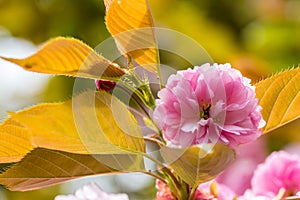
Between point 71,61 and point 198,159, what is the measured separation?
0.61ft

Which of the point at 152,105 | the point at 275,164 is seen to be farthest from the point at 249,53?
the point at 152,105

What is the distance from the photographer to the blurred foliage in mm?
2586

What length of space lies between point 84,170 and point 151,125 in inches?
4.0

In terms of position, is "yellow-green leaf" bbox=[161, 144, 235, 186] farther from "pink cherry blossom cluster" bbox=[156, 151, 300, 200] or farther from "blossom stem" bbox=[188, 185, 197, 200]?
"pink cherry blossom cluster" bbox=[156, 151, 300, 200]

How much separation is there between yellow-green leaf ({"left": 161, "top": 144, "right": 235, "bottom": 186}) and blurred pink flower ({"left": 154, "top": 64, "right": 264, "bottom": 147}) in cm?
3

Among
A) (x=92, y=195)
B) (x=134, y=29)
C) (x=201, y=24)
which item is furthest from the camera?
(x=201, y=24)

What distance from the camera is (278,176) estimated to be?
1247 millimetres

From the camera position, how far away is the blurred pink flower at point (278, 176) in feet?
3.97

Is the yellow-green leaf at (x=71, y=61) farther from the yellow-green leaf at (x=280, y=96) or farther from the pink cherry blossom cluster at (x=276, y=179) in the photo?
the pink cherry blossom cluster at (x=276, y=179)

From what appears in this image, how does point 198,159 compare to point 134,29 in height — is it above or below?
below

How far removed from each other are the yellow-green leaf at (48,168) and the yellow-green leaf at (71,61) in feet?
0.34

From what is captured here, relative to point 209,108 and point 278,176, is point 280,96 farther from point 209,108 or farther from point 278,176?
point 278,176

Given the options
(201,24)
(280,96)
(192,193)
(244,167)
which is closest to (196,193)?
(192,193)

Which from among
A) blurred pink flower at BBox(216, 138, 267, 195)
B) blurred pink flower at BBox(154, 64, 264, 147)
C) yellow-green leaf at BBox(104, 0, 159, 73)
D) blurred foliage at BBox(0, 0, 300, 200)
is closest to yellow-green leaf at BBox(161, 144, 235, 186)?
blurred pink flower at BBox(154, 64, 264, 147)
